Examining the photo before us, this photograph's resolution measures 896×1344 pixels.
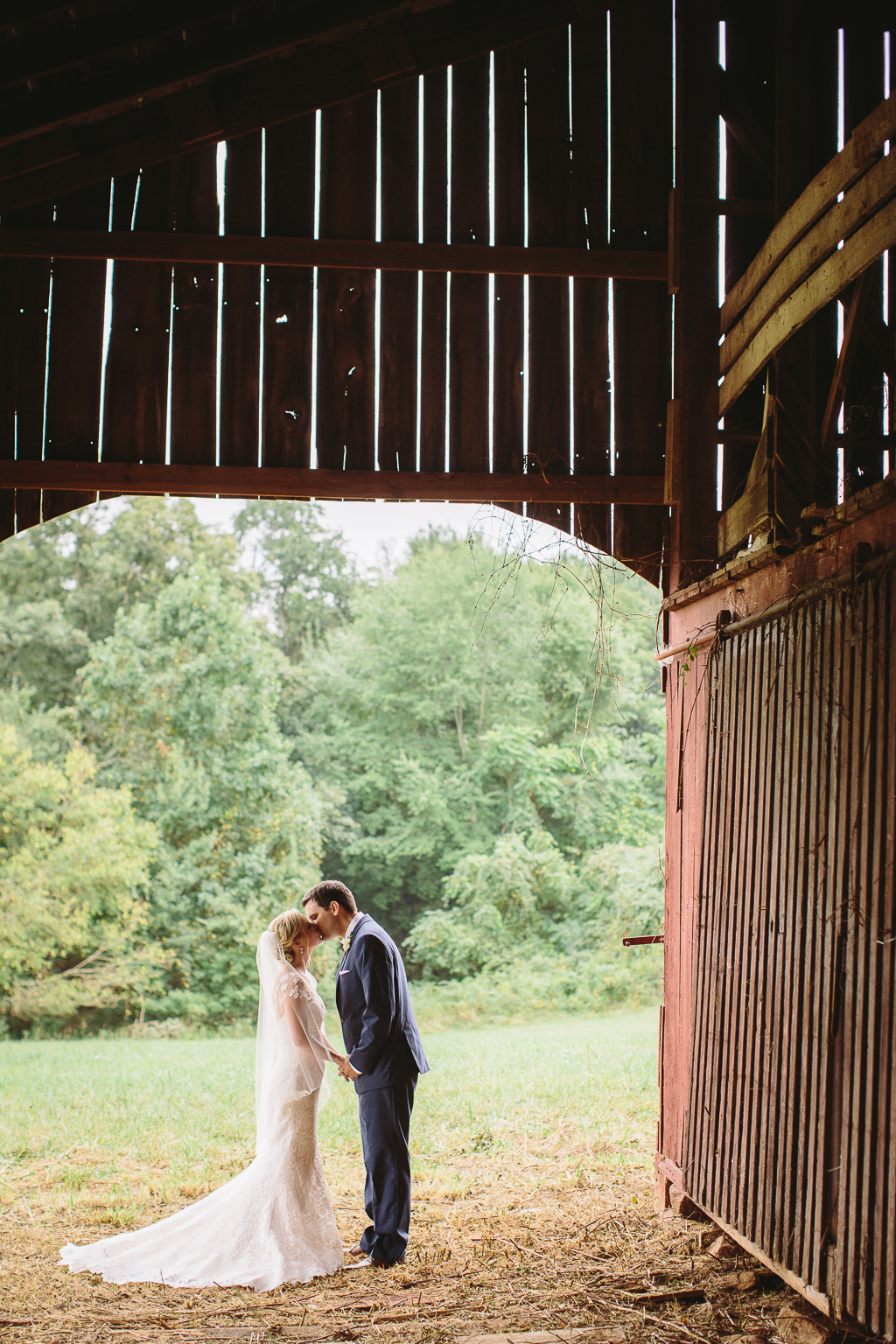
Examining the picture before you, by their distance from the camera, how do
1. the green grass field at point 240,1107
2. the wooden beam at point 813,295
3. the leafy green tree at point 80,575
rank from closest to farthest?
the wooden beam at point 813,295 → the green grass field at point 240,1107 → the leafy green tree at point 80,575

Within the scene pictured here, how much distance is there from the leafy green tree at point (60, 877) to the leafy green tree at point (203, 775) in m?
1.07

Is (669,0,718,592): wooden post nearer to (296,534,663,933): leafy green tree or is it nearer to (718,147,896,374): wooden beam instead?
(718,147,896,374): wooden beam

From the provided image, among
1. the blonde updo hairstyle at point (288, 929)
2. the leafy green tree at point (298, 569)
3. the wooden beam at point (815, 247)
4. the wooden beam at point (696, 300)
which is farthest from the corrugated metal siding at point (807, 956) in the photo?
the leafy green tree at point (298, 569)

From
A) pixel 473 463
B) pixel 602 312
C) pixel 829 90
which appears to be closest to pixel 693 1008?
pixel 473 463

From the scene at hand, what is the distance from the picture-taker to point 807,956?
3771 millimetres

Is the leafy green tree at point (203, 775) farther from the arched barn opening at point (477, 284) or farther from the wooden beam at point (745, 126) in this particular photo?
the wooden beam at point (745, 126)

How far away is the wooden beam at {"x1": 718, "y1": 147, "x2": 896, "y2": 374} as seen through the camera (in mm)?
3975

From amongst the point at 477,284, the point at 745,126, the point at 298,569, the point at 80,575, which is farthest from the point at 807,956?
the point at 298,569

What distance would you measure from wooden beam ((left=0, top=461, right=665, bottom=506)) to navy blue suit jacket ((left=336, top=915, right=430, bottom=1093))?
242cm

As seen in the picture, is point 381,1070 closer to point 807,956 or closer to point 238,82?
point 807,956

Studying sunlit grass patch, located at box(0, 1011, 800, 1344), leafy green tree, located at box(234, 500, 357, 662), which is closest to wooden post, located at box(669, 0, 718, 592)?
sunlit grass patch, located at box(0, 1011, 800, 1344)

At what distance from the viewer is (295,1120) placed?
479 centimetres

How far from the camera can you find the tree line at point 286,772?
51.6 ft

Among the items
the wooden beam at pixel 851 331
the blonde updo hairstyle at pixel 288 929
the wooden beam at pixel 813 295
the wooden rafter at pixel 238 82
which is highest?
the wooden rafter at pixel 238 82
